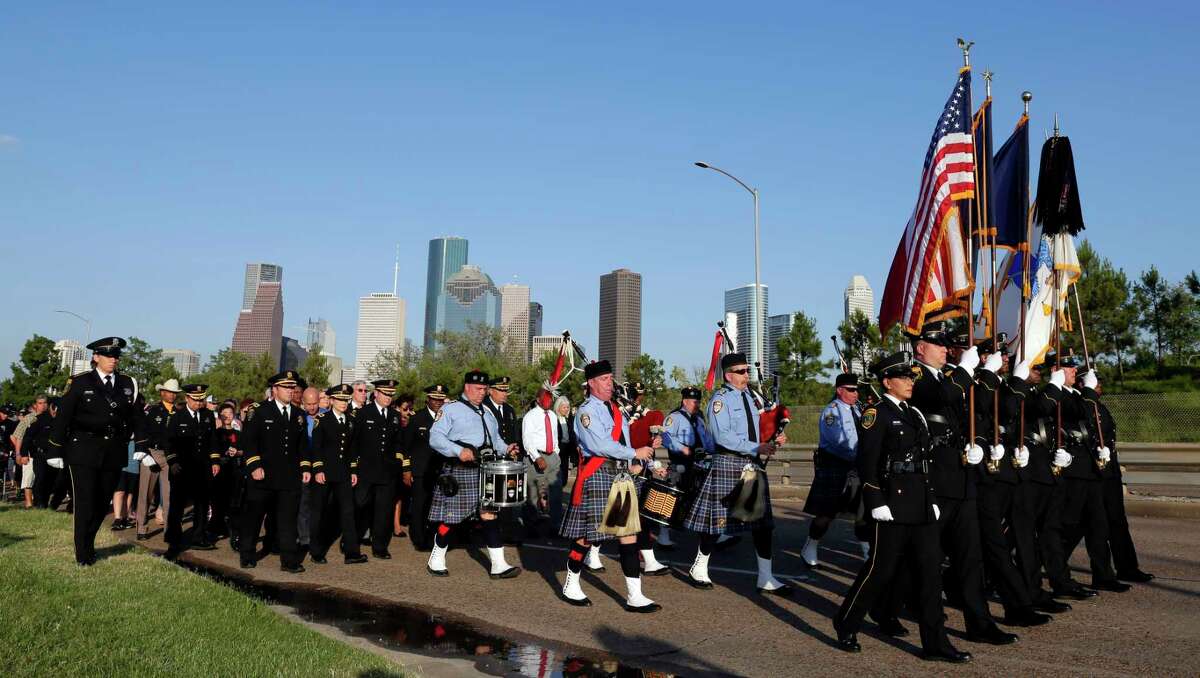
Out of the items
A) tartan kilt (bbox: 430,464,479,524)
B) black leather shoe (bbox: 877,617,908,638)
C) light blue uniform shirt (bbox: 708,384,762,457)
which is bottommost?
black leather shoe (bbox: 877,617,908,638)

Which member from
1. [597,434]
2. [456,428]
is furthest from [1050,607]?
[456,428]

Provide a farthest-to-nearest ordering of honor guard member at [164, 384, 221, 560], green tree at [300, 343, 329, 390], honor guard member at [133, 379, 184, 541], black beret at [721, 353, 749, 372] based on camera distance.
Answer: green tree at [300, 343, 329, 390], honor guard member at [133, 379, 184, 541], honor guard member at [164, 384, 221, 560], black beret at [721, 353, 749, 372]

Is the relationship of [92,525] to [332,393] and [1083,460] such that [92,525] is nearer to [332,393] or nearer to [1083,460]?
[332,393]

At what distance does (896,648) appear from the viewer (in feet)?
20.1

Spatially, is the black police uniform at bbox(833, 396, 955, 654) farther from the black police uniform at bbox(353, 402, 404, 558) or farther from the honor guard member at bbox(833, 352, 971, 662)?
the black police uniform at bbox(353, 402, 404, 558)

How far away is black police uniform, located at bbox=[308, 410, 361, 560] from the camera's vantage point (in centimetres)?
1004

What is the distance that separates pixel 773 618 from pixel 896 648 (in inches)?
46.6

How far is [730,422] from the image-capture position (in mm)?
8266

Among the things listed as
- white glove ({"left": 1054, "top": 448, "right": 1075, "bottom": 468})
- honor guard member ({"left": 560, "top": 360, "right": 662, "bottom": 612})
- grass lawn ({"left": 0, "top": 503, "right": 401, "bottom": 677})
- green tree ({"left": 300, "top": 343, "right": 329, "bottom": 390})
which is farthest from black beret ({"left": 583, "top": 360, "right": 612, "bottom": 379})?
green tree ({"left": 300, "top": 343, "right": 329, "bottom": 390})

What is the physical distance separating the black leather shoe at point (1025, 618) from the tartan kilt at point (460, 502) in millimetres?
5002

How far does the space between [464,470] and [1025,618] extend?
534cm

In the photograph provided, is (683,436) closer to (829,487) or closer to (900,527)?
(829,487)

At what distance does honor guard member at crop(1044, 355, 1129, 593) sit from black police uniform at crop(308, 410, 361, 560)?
7.35 meters

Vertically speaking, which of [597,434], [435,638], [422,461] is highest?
[597,434]
